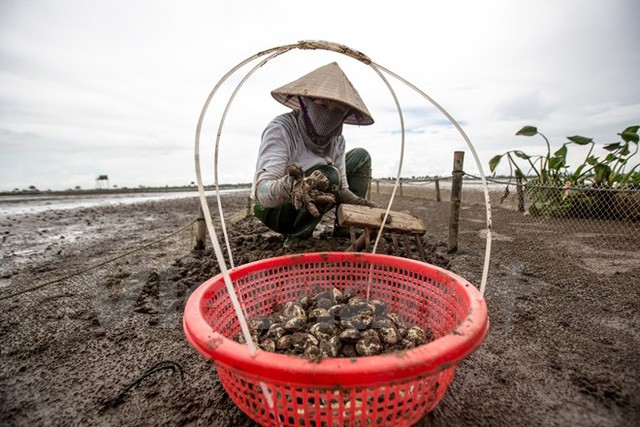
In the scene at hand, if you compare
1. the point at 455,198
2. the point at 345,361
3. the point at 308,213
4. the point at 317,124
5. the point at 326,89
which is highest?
the point at 326,89

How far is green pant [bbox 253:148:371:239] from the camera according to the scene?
9.86ft

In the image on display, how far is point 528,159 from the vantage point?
657 cm

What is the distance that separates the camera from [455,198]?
3.51 metres

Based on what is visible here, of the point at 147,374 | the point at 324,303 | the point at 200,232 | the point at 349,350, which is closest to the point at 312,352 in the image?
the point at 349,350

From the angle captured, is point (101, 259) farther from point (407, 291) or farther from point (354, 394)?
point (354, 394)

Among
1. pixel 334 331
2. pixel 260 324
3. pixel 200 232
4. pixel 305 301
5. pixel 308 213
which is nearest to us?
pixel 334 331

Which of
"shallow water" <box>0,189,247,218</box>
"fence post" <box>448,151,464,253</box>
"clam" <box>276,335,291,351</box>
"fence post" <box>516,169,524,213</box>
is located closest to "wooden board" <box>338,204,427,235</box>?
"fence post" <box>448,151,464,253</box>

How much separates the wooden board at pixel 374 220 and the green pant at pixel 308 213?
1.28 feet

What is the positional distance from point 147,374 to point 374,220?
1.83m

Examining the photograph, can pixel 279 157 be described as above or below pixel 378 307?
above

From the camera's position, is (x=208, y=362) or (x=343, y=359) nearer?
(x=343, y=359)

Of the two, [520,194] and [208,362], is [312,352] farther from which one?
[520,194]

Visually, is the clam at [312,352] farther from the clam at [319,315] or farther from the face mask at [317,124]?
the face mask at [317,124]

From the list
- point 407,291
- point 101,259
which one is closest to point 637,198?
point 407,291
